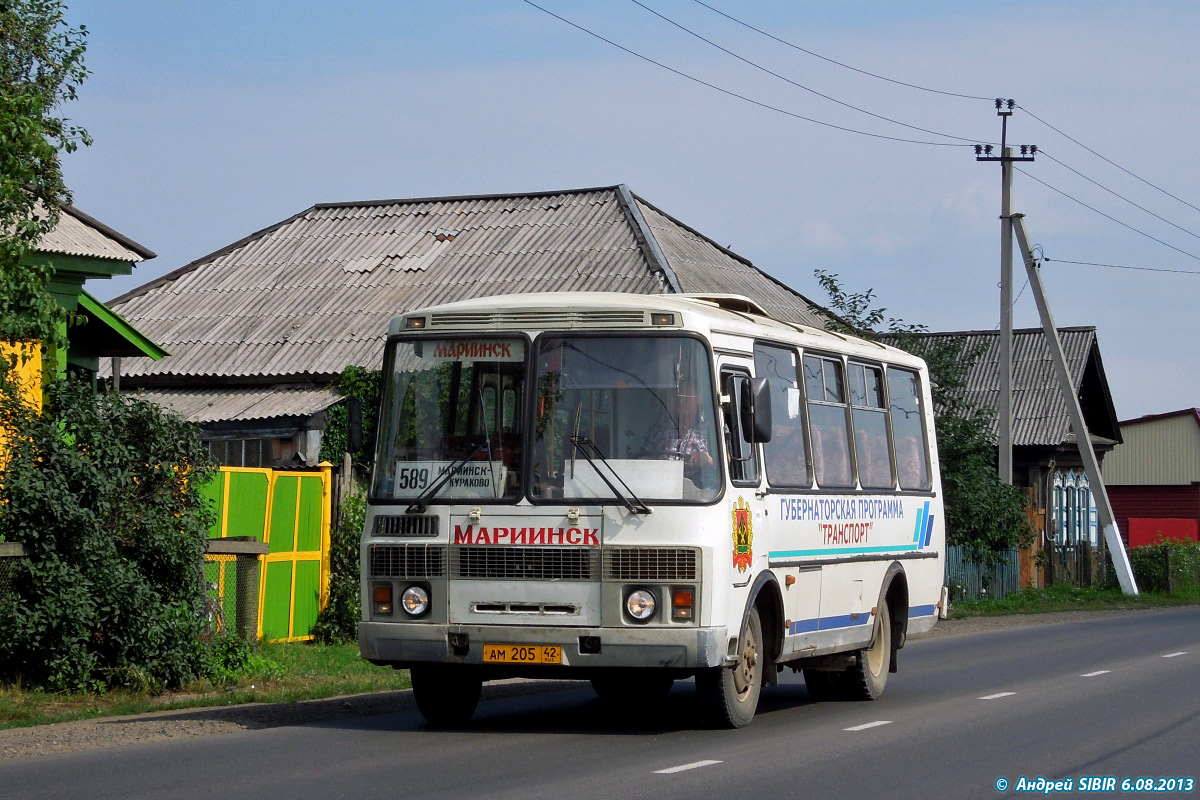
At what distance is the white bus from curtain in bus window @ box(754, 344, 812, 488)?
0.15ft

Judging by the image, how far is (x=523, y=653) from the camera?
1045cm

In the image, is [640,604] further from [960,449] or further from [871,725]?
[960,449]

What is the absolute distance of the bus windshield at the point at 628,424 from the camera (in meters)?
10.5

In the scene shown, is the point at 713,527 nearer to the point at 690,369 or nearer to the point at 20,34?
the point at 690,369

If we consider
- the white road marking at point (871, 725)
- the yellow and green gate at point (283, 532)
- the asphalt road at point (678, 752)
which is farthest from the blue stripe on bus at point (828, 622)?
the yellow and green gate at point (283, 532)

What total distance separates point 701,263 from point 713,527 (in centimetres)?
2043

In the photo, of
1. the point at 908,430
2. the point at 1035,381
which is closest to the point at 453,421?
the point at 908,430

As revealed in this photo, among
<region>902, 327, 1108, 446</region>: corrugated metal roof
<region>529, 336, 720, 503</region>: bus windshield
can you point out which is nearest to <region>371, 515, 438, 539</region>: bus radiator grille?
<region>529, 336, 720, 503</region>: bus windshield

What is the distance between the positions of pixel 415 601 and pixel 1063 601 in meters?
24.3

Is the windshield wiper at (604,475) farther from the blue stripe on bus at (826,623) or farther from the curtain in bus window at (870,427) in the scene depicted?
the curtain in bus window at (870,427)

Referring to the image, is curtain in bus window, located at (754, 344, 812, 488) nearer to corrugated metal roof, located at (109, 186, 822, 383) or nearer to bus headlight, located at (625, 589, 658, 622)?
bus headlight, located at (625, 589, 658, 622)

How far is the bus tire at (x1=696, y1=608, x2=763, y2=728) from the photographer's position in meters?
10.8

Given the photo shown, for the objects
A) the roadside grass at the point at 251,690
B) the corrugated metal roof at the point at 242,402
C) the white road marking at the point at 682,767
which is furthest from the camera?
the corrugated metal roof at the point at 242,402

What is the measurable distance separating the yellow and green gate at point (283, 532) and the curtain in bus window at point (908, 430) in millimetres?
5976
